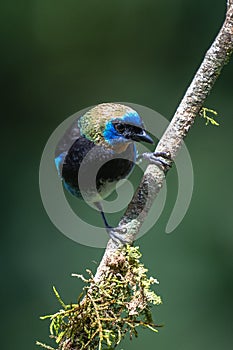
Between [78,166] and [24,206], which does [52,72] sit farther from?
[78,166]

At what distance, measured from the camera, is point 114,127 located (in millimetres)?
1879

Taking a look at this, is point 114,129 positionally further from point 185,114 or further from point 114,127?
point 185,114

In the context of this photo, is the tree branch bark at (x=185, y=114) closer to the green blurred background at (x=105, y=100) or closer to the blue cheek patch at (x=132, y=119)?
the blue cheek patch at (x=132, y=119)

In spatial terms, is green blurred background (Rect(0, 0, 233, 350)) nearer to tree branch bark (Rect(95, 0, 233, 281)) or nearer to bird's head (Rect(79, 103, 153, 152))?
bird's head (Rect(79, 103, 153, 152))

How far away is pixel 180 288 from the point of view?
356 cm

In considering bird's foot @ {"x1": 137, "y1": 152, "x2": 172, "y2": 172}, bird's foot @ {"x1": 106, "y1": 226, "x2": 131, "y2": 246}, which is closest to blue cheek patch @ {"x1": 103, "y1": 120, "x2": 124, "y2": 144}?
bird's foot @ {"x1": 137, "y1": 152, "x2": 172, "y2": 172}

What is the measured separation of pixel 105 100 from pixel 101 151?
7.77ft

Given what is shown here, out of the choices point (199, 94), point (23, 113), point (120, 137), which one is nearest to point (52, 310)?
point (23, 113)

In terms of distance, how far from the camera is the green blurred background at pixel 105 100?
11.8ft

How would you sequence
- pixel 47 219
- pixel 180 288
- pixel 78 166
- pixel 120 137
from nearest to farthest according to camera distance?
pixel 120 137 < pixel 78 166 < pixel 180 288 < pixel 47 219

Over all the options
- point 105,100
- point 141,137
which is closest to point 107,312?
point 141,137

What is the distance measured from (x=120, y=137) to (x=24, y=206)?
2.22 m

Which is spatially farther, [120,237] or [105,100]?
[105,100]

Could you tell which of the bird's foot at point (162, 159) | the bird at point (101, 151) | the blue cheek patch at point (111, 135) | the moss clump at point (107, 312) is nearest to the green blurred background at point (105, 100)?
the bird at point (101, 151)
